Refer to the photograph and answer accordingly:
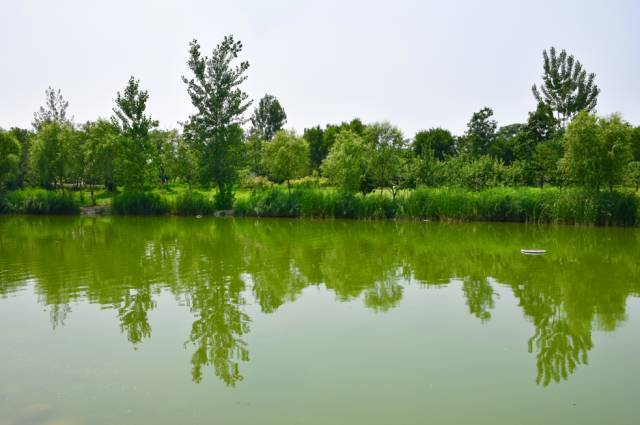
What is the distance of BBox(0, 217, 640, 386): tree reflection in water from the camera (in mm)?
8688

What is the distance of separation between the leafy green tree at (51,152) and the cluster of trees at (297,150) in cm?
8

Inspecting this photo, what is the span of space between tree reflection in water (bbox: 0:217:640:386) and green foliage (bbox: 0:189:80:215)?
50.4 feet

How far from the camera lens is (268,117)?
8025 centimetres

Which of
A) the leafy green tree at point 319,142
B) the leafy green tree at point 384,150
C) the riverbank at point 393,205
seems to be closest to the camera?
the riverbank at point 393,205

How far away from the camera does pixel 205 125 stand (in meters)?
39.2

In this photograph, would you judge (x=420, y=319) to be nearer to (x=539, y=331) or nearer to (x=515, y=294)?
(x=539, y=331)

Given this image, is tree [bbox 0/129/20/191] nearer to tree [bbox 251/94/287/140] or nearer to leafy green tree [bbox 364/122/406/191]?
leafy green tree [bbox 364/122/406/191]

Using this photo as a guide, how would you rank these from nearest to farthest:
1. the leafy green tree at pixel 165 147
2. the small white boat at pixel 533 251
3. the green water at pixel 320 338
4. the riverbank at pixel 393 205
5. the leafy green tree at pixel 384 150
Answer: the green water at pixel 320 338, the small white boat at pixel 533 251, the riverbank at pixel 393 205, the leafy green tree at pixel 384 150, the leafy green tree at pixel 165 147

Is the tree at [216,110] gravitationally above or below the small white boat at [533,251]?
above

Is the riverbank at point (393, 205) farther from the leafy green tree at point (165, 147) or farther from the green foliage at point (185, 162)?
the green foliage at point (185, 162)

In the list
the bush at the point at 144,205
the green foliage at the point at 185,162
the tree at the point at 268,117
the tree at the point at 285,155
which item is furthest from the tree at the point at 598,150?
the tree at the point at 268,117

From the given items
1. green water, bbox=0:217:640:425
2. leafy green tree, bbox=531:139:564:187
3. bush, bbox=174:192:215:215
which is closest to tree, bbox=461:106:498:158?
leafy green tree, bbox=531:139:564:187

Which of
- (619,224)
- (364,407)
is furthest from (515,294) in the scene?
(619,224)

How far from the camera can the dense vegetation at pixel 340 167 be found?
26.4 metres
